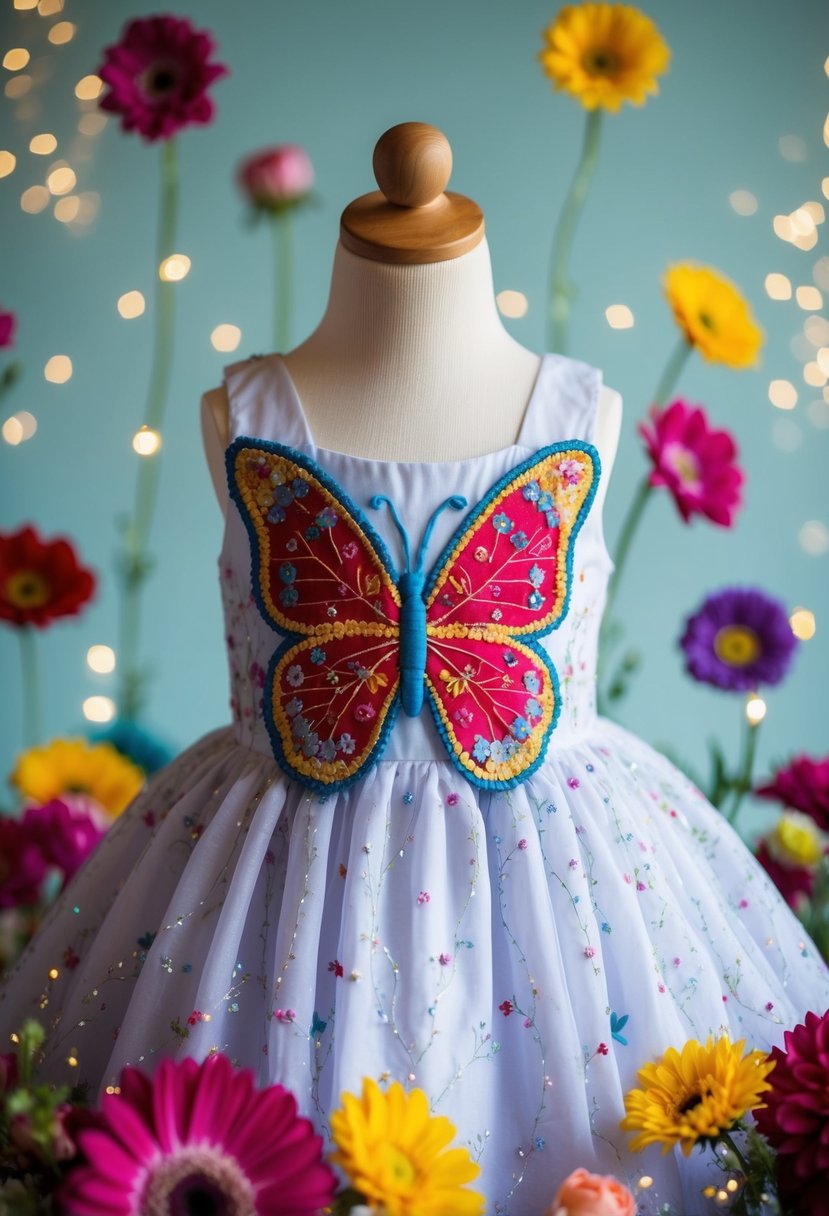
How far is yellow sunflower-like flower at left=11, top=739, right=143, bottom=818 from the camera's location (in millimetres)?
1768

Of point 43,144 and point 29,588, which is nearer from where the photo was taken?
point 29,588

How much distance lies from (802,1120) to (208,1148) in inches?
17.1

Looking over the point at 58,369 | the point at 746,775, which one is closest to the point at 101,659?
the point at 58,369

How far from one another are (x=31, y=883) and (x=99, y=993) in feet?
1.84

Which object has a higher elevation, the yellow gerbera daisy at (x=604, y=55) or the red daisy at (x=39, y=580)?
the yellow gerbera daisy at (x=604, y=55)

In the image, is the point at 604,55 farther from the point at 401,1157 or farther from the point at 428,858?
the point at 401,1157

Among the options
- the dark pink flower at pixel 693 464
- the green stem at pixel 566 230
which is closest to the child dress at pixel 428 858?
the dark pink flower at pixel 693 464

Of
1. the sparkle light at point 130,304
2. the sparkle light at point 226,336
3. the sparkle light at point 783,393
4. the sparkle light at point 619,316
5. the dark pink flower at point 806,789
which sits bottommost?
the dark pink flower at point 806,789

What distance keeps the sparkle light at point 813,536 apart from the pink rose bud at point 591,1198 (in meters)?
1.39

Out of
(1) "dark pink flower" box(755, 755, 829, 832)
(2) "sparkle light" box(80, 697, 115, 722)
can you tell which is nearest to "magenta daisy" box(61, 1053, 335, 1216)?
(1) "dark pink flower" box(755, 755, 829, 832)

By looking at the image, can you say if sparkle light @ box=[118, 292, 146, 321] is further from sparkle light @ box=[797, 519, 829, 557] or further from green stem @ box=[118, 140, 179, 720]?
sparkle light @ box=[797, 519, 829, 557]

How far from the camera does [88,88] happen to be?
1.91 metres

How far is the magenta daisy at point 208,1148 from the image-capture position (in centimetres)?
80

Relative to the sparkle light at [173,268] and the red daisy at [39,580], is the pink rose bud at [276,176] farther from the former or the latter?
the red daisy at [39,580]
